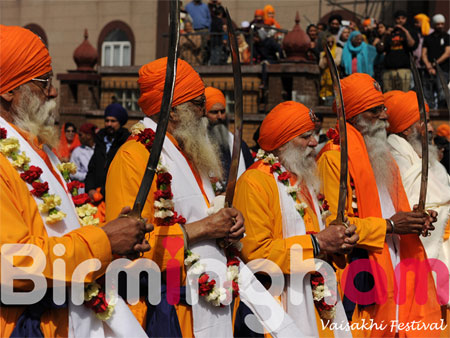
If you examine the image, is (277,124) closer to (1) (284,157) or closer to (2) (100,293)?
(1) (284,157)

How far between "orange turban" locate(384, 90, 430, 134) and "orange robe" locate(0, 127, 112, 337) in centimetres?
366

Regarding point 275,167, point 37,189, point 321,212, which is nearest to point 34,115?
point 37,189

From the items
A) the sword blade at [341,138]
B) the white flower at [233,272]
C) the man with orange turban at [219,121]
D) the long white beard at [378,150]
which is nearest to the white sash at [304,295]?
the sword blade at [341,138]

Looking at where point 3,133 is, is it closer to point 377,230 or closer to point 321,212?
point 321,212

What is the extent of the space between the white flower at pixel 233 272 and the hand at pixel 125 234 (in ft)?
3.02

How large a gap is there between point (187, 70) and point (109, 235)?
55.0 inches

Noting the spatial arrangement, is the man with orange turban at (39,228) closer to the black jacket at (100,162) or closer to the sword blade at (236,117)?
the sword blade at (236,117)

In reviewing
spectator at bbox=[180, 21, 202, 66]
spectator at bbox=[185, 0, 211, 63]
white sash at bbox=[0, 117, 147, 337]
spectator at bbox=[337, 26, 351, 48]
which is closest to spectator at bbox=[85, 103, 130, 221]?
white sash at bbox=[0, 117, 147, 337]

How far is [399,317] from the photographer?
500cm

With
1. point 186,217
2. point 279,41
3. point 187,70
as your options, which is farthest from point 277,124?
point 279,41

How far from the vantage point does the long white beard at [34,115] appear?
315 centimetres

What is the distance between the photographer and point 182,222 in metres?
3.67

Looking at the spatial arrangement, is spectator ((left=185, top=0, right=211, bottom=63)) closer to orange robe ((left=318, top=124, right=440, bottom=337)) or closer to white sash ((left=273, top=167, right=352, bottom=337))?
orange robe ((left=318, top=124, right=440, bottom=337))

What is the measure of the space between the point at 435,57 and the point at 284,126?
9.15 m
